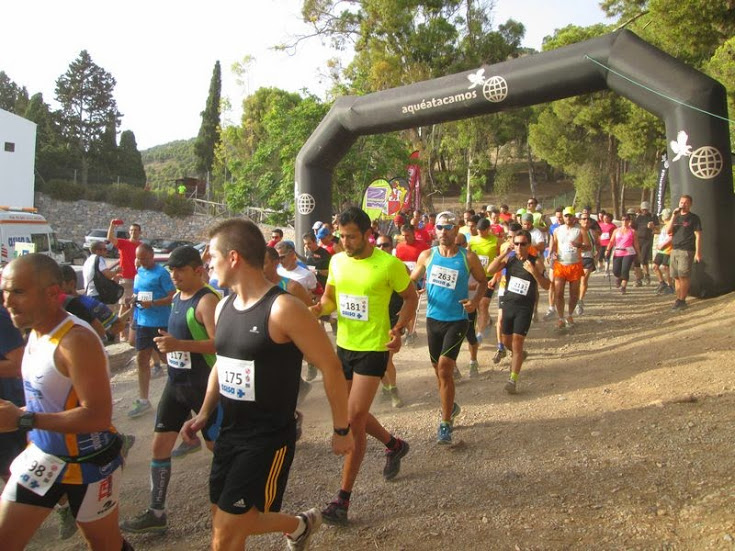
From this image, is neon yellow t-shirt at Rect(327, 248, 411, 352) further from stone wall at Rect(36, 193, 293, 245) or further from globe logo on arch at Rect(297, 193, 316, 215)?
stone wall at Rect(36, 193, 293, 245)

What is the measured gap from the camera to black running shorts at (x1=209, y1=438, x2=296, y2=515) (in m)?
2.71

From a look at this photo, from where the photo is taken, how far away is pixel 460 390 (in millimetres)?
6969

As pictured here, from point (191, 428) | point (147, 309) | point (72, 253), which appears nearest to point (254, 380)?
point (191, 428)

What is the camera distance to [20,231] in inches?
661

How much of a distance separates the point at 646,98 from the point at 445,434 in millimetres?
7186

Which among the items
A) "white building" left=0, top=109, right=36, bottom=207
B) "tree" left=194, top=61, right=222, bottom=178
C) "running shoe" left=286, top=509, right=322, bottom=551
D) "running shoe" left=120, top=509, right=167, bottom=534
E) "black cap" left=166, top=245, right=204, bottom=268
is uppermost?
"tree" left=194, top=61, right=222, bottom=178

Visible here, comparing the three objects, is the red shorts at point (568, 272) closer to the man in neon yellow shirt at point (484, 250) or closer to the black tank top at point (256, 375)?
the man in neon yellow shirt at point (484, 250)

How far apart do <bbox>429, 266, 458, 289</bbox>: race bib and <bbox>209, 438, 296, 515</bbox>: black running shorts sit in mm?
2972

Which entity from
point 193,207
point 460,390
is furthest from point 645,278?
point 193,207

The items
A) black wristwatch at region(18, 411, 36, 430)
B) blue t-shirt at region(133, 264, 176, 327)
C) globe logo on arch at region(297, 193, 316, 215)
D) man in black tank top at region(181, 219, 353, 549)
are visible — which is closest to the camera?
black wristwatch at region(18, 411, 36, 430)

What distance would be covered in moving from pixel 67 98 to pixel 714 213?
195 feet

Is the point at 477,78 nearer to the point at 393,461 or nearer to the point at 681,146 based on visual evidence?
the point at 681,146

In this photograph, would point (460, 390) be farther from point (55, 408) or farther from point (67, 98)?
point (67, 98)

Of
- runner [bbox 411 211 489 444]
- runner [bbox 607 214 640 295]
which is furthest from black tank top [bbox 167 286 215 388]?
runner [bbox 607 214 640 295]
